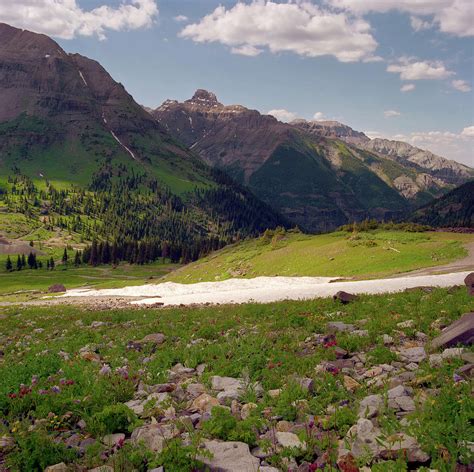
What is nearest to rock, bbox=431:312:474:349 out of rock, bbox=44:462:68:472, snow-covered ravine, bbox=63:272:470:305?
rock, bbox=44:462:68:472

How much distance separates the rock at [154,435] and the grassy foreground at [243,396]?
0.67 ft

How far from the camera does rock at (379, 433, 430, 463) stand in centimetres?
700

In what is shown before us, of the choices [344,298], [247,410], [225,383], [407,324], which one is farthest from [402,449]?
[344,298]

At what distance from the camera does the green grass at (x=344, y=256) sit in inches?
2122

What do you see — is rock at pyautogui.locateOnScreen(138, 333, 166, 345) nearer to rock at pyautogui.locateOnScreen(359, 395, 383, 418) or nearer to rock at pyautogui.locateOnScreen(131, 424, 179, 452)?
rock at pyautogui.locateOnScreen(131, 424, 179, 452)

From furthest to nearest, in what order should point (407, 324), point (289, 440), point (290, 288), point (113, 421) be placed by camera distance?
point (290, 288) < point (407, 324) < point (113, 421) < point (289, 440)

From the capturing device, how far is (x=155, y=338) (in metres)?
19.0

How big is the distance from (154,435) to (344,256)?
5656cm

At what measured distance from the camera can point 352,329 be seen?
16188 mm

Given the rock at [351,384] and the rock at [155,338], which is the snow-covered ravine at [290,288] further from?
the rock at [351,384]

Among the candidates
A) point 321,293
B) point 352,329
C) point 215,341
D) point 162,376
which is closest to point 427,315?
point 352,329

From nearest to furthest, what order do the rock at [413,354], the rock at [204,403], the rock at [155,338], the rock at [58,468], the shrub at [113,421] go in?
the rock at [58,468], the shrub at [113,421], the rock at [204,403], the rock at [413,354], the rock at [155,338]

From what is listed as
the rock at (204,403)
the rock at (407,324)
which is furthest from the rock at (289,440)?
the rock at (407,324)

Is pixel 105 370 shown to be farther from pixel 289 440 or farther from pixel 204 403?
pixel 289 440
